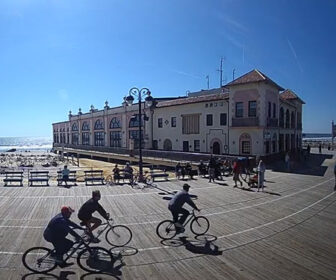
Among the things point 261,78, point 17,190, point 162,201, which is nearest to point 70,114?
point 261,78

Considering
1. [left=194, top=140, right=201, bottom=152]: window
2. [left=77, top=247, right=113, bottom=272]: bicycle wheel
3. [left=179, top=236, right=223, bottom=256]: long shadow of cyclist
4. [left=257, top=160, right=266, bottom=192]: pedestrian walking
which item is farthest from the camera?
[left=194, top=140, right=201, bottom=152]: window

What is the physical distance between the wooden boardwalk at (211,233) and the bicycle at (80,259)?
192 mm

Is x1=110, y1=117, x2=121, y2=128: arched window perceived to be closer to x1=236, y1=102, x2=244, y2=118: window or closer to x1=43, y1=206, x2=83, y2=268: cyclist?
x1=236, y1=102, x2=244, y2=118: window

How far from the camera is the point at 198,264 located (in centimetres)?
671

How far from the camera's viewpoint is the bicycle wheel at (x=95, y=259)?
651cm

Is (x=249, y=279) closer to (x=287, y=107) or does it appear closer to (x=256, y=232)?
(x=256, y=232)

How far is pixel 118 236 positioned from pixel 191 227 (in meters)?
2.24

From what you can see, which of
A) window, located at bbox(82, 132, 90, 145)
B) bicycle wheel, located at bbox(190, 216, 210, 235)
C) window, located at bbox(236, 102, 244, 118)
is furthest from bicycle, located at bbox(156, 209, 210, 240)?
window, located at bbox(82, 132, 90, 145)

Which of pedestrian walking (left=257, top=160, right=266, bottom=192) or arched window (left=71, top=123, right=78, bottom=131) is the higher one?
arched window (left=71, top=123, right=78, bottom=131)

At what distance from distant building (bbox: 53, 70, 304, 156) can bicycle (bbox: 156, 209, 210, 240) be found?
39.8 ft

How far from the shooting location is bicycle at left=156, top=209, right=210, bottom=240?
8.36m

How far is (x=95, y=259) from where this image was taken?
22.3 ft

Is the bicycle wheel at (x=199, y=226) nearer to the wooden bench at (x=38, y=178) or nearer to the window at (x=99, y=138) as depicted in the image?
the wooden bench at (x=38, y=178)

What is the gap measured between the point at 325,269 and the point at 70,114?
77.9m
